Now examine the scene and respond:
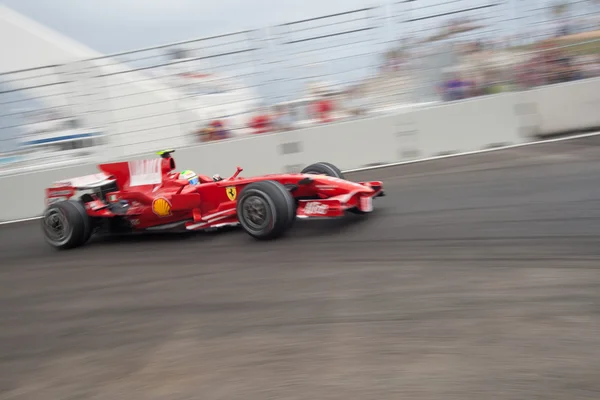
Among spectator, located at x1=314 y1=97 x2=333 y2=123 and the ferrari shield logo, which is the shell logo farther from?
spectator, located at x1=314 y1=97 x2=333 y2=123

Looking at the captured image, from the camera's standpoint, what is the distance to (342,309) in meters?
3.34

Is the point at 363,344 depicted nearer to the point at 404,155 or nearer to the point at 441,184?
the point at 441,184

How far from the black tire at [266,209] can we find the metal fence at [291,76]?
323 centimetres

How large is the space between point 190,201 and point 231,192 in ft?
1.36

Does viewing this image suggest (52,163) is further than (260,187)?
Yes

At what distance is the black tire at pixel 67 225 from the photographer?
5.82 meters

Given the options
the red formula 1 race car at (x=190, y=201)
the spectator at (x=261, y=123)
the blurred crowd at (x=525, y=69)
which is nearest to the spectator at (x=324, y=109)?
the spectator at (x=261, y=123)

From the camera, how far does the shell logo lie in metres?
5.62

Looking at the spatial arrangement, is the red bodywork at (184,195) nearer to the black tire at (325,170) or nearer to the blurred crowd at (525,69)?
the black tire at (325,170)

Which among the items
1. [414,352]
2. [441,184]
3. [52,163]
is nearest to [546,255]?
[414,352]

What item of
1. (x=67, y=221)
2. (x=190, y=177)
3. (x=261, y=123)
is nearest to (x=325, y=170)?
(x=190, y=177)

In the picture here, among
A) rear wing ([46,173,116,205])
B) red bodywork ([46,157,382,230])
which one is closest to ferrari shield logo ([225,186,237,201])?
red bodywork ([46,157,382,230])

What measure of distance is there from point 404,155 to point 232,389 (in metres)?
5.70

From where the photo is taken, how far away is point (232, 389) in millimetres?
2623
